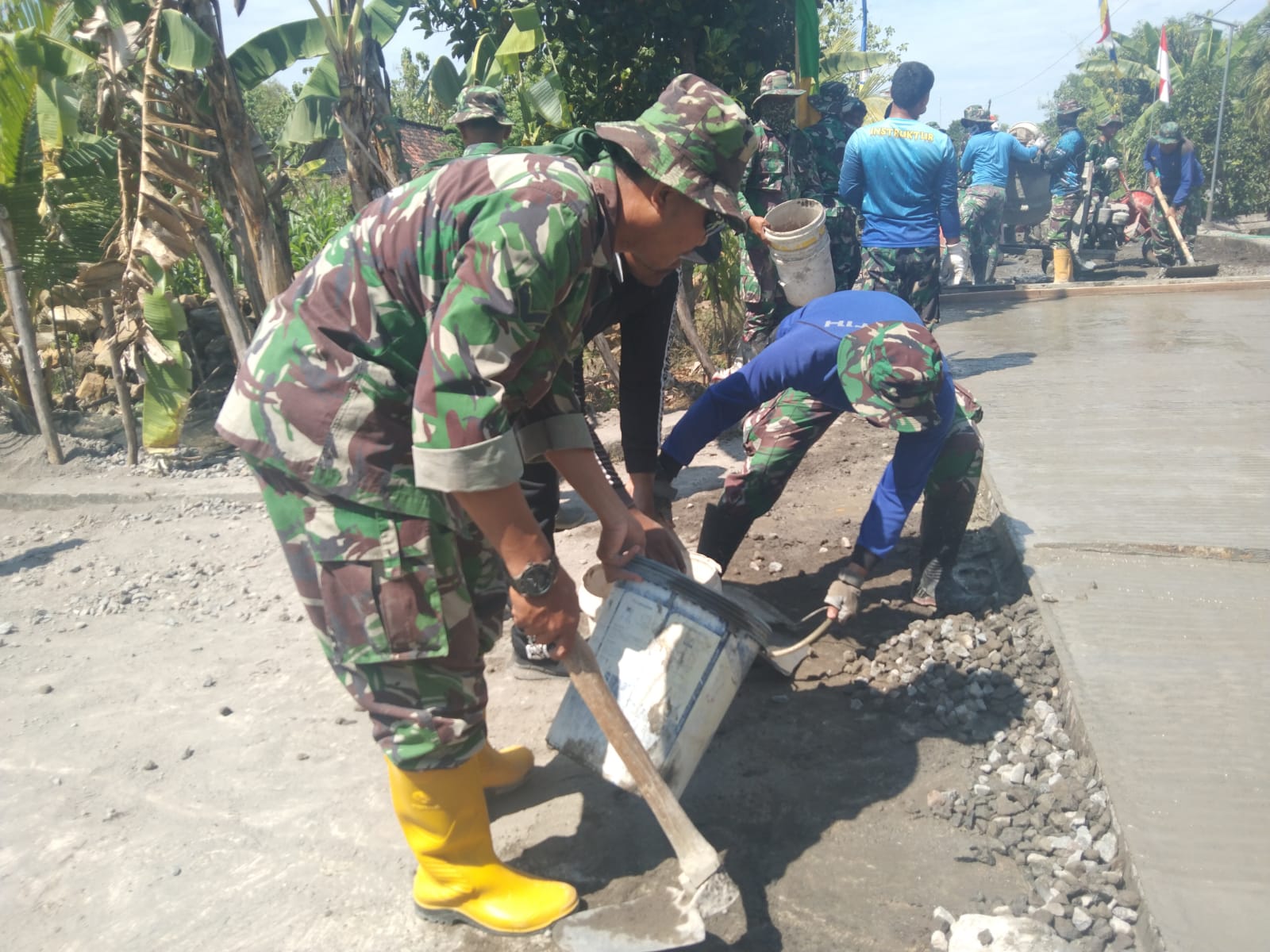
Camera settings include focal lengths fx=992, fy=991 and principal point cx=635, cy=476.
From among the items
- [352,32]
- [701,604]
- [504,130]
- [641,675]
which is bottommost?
[641,675]

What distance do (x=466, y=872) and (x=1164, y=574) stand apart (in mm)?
2534

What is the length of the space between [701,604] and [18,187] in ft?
19.9

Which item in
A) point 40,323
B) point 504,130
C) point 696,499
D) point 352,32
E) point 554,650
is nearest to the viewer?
point 554,650

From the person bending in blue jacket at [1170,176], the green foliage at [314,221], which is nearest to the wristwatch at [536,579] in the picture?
the green foliage at [314,221]

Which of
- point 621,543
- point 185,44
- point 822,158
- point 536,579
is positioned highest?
point 185,44

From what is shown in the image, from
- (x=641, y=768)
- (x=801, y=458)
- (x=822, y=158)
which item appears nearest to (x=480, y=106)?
(x=822, y=158)

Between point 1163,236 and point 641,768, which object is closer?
point 641,768

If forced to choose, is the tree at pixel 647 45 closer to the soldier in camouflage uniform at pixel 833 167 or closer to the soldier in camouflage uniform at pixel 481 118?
the soldier in camouflage uniform at pixel 833 167

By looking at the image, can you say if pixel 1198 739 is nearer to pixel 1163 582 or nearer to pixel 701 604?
pixel 1163 582

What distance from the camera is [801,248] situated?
4.96m

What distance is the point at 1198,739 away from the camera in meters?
2.55

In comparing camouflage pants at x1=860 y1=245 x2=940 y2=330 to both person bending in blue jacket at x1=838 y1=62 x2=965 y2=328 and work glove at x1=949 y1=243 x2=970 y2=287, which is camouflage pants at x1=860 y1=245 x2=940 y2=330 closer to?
person bending in blue jacket at x1=838 y1=62 x2=965 y2=328

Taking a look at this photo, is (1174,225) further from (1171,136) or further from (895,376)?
(895,376)

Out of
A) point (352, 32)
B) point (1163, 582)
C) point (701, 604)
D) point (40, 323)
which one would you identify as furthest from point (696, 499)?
point (40, 323)
